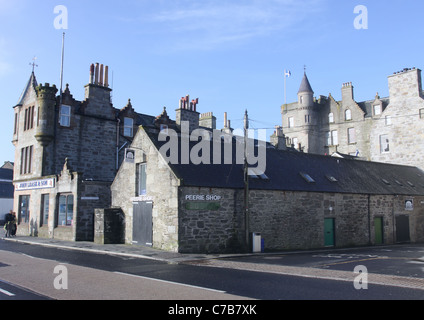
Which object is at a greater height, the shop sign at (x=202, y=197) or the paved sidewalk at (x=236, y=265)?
the shop sign at (x=202, y=197)

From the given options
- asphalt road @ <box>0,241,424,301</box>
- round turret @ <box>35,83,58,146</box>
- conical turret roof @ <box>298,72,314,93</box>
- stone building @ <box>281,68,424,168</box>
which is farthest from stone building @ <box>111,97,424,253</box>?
conical turret roof @ <box>298,72,314,93</box>

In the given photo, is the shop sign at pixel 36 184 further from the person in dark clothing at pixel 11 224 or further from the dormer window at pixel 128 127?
the dormer window at pixel 128 127

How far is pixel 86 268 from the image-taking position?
42.5ft

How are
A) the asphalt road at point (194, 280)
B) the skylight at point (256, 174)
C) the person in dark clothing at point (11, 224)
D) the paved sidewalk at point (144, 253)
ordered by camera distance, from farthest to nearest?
1. the person in dark clothing at point (11, 224)
2. the skylight at point (256, 174)
3. the paved sidewalk at point (144, 253)
4. the asphalt road at point (194, 280)

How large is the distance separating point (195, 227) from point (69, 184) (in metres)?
11.0

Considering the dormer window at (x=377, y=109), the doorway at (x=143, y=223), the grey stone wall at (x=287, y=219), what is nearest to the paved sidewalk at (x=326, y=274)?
the grey stone wall at (x=287, y=219)

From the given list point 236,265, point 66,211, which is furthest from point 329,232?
point 66,211

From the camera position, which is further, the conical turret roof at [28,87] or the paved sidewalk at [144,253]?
the conical turret roof at [28,87]

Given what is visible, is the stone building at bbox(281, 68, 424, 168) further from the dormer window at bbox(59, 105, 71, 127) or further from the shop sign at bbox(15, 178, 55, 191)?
the shop sign at bbox(15, 178, 55, 191)

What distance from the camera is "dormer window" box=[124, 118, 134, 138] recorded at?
1315 inches

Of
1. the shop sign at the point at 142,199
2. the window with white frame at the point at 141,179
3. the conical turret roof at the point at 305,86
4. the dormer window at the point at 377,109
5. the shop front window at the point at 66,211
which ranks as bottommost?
the shop front window at the point at 66,211

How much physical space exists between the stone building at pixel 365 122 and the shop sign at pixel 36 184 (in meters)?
31.0

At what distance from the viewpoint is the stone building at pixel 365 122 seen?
128 ft

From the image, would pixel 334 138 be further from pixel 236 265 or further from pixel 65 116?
pixel 236 265
